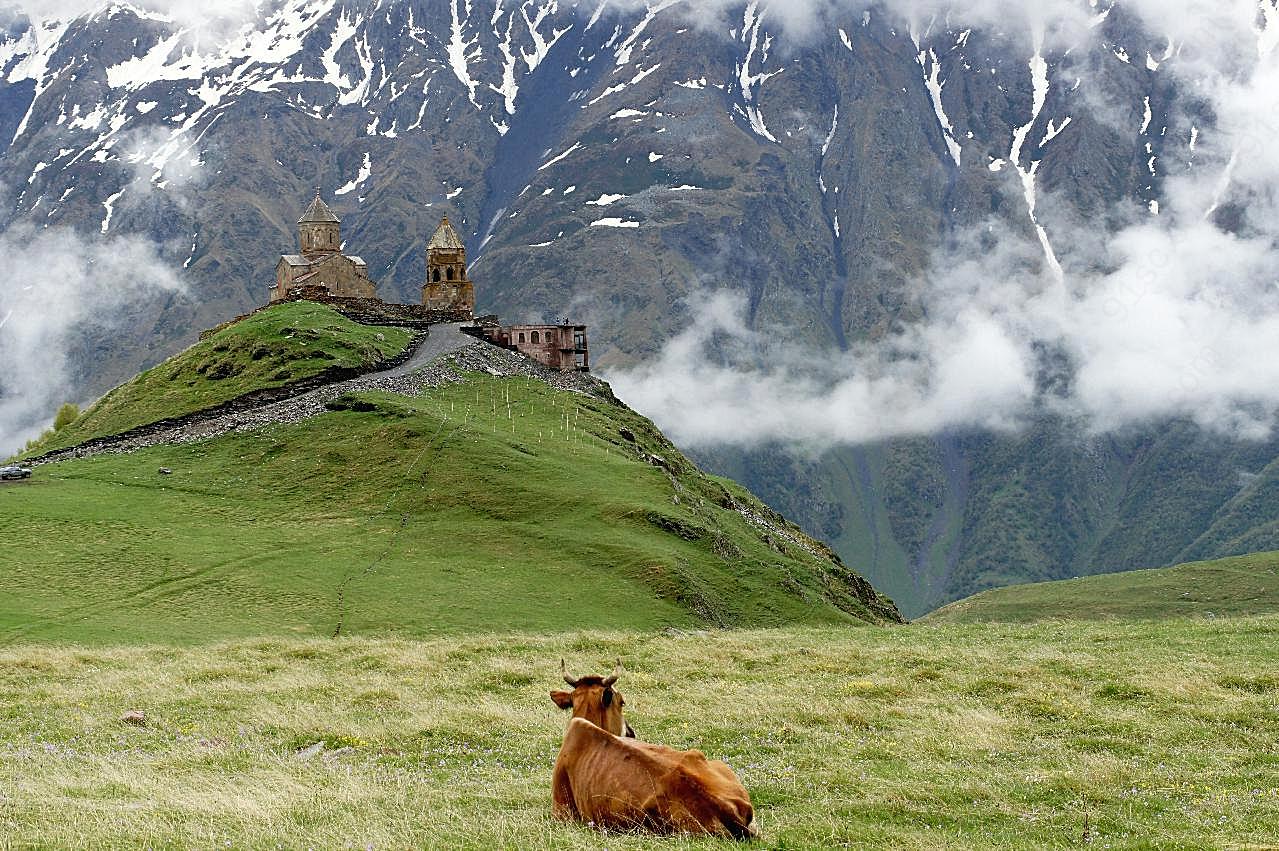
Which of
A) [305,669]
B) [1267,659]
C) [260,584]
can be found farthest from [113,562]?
[1267,659]

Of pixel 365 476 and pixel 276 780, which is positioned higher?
pixel 365 476

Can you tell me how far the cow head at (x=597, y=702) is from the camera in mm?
19250

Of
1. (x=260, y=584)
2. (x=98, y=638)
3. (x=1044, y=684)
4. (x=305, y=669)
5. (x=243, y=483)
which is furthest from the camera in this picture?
(x=243, y=483)

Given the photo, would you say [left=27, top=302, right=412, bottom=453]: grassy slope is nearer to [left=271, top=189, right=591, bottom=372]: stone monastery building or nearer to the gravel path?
the gravel path

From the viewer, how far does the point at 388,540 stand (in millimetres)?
76812

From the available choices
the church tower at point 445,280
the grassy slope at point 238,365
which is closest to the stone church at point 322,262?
the church tower at point 445,280

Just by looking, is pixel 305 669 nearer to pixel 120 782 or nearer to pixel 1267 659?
pixel 120 782

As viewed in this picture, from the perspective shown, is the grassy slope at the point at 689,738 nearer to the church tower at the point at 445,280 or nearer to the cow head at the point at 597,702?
the cow head at the point at 597,702

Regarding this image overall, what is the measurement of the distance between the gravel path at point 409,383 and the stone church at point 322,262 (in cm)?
2128

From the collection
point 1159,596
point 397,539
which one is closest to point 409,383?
point 397,539

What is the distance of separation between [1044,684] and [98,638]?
38730 millimetres

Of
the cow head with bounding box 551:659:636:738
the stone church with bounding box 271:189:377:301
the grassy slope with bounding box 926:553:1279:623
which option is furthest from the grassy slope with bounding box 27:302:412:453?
the cow head with bounding box 551:659:636:738

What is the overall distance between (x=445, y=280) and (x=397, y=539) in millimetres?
75811

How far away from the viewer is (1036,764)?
22.2 metres
